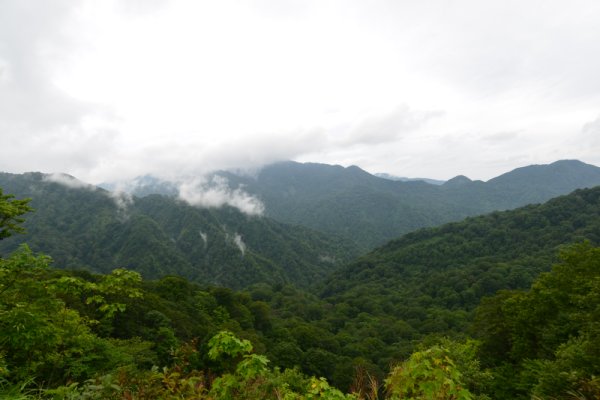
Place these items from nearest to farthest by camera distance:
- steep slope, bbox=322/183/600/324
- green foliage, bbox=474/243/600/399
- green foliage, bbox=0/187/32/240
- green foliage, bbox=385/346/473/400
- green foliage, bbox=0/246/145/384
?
green foliage, bbox=385/346/473/400 → green foliage, bbox=0/246/145/384 → green foliage, bbox=0/187/32/240 → green foliage, bbox=474/243/600/399 → steep slope, bbox=322/183/600/324

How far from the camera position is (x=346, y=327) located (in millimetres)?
95062

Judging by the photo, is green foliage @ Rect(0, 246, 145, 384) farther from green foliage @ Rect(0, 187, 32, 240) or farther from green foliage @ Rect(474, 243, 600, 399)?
green foliage @ Rect(474, 243, 600, 399)

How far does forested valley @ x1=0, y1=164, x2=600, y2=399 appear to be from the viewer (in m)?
5.59

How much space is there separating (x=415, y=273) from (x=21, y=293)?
546 ft

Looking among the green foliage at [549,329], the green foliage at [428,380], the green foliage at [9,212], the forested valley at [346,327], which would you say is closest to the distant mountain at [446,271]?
the forested valley at [346,327]

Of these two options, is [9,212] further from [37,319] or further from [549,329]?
[549,329]

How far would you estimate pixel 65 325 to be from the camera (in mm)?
10438

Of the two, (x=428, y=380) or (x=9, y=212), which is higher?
(x=9, y=212)

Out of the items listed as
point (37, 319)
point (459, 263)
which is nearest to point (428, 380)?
point (37, 319)

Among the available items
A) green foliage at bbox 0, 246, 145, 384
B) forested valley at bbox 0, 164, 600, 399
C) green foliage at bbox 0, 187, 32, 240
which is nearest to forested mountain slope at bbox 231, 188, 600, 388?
forested valley at bbox 0, 164, 600, 399

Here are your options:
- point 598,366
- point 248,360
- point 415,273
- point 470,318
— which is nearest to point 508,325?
point 598,366

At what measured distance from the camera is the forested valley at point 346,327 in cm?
559

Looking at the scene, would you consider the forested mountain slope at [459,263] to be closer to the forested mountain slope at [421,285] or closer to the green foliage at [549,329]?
the forested mountain slope at [421,285]

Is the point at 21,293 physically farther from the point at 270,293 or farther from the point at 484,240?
the point at 484,240
